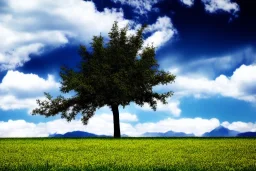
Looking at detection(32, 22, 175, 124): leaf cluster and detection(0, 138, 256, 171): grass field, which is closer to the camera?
detection(0, 138, 256, 171): grass field

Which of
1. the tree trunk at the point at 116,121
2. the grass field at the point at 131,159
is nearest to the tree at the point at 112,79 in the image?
the tree trunk at the point at 116,121

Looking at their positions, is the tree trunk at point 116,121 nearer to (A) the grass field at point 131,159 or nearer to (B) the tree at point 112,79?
(B) the tree at point 112,79

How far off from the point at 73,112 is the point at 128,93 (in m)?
6.73

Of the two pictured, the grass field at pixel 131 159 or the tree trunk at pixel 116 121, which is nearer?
the grass field at pixel 131 159

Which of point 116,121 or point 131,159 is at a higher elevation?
point 116,121

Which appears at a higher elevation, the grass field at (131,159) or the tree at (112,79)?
the tree at (112,79)

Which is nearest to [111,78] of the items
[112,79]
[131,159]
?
[112,79]

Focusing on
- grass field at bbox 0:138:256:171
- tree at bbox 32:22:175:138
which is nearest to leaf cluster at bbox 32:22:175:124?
tree at bbox 32:22:175:138

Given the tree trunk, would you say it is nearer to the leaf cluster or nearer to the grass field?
the leaf cluster

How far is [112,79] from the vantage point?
33156 millimetres

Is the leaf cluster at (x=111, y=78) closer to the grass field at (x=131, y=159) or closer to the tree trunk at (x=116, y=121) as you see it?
the tree trunk at (x=116, y=121)

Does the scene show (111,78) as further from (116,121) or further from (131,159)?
(131,159)

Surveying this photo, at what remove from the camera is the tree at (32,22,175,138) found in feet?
109

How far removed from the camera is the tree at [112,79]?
109 feet
